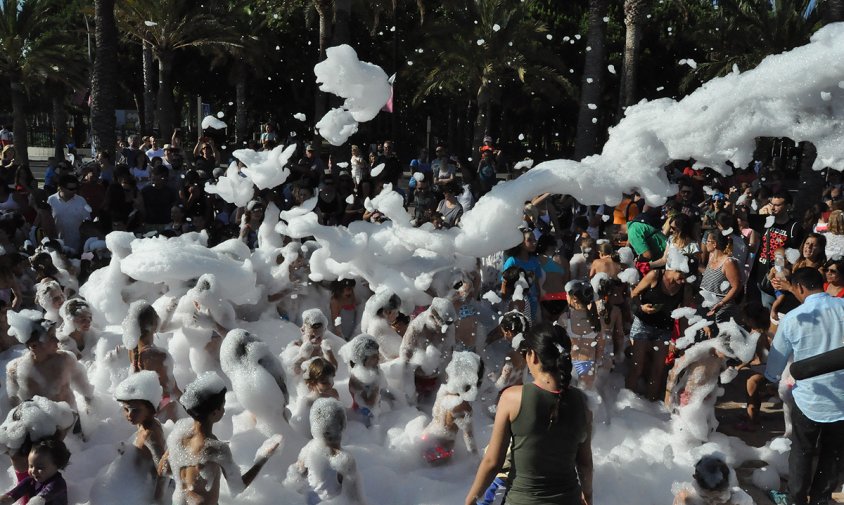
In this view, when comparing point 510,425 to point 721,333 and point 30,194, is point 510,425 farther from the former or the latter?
point 30,194

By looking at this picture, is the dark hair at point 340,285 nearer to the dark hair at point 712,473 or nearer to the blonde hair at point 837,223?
the dark hair at point 712,473

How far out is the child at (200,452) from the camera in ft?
13.2

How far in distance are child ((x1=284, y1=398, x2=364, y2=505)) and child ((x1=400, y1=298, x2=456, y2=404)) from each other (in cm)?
154

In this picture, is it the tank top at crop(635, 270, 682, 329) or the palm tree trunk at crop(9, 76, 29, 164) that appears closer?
the tank top at crop(635, 270, 682, 329)

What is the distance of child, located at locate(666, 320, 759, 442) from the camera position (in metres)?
5.66

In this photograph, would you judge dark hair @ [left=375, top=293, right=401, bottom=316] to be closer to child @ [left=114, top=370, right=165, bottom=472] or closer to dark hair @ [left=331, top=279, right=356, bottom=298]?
dark hair @ [left=331, top=279, right=356, bottom=298]

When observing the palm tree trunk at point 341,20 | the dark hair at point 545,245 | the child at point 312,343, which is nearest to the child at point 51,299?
the child at point 312,343

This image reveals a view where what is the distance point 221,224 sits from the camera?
1021cm

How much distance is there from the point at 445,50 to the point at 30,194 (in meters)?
15.0

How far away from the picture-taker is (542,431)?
3381 mm

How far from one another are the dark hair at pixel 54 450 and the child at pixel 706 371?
4.16 metres

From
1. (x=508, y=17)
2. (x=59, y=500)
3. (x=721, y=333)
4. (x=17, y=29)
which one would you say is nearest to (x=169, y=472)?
(x=59, y=500)

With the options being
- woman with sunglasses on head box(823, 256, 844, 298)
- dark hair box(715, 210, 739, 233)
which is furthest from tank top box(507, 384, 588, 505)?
dark hair box(715, 210, 739, 233)

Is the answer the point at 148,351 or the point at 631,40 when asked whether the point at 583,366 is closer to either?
the point at 148,351
